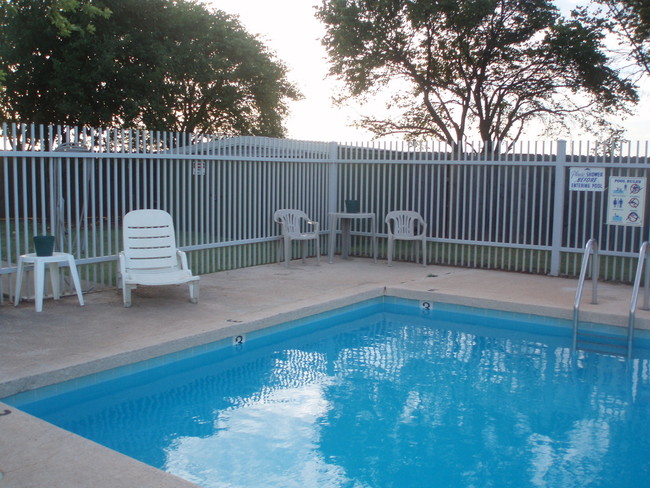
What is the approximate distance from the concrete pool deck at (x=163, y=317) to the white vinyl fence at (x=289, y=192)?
569 mm

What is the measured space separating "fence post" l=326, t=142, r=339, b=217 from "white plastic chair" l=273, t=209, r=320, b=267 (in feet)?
2.65

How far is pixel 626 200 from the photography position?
867 cm

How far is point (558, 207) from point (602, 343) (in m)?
3.17

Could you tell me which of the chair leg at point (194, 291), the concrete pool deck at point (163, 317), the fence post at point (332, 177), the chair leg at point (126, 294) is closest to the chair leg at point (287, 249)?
the concrete pool deck at point (163, 317)

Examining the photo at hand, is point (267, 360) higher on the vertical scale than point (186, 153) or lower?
lower

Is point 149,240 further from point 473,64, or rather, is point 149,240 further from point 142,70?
point 142,70

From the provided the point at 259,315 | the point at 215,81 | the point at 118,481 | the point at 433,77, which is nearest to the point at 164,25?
the point at 215,81

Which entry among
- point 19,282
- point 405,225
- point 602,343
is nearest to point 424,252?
point 405,225

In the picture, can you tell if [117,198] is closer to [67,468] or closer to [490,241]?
[67,468]

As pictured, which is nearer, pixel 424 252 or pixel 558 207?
pixel 558 207

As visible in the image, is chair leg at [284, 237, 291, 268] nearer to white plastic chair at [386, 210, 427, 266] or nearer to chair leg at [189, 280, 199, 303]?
white plastic chair at [386, 210, 427, 266]

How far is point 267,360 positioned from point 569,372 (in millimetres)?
2788

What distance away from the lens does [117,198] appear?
7.64 metres

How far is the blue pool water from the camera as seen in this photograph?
12.7 ft
